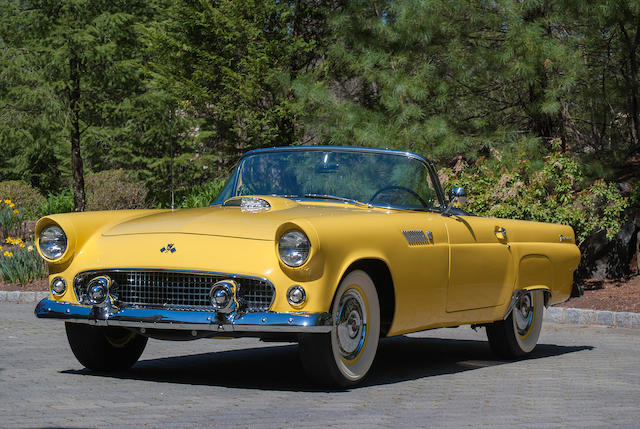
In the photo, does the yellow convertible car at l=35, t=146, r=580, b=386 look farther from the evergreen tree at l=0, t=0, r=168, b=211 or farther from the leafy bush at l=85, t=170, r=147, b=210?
the evergreen tree at l=0, t=0, r=168, b=211

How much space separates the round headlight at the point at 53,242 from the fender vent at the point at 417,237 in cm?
236

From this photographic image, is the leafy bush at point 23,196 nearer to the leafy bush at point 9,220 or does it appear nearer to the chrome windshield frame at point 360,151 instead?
the leafy bush at point 9,220

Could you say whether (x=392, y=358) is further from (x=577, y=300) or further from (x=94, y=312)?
(x=577, y=300)

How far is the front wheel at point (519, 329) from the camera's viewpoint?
8.94m

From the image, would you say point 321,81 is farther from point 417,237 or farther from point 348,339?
point 348,339

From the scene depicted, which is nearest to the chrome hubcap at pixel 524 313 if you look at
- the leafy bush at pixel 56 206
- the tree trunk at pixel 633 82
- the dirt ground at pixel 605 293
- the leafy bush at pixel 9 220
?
the dirt ground at pixel 605 293

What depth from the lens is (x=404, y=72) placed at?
1870 centimetres

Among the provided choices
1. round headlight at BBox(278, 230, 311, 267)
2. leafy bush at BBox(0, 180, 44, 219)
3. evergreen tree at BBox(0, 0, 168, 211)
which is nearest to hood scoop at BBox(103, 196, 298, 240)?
round headlight at BBox(278, 230, 311, 267)

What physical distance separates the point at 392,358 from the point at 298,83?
13.0 m

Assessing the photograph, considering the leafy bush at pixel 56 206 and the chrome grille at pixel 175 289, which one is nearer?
the chrome grille at pixel 175 289

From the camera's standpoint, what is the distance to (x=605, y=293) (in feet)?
51.2

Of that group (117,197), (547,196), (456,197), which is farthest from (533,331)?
(117,197)

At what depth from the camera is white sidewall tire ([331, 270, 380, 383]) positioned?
21.1ft

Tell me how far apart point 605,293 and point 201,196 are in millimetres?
14033
